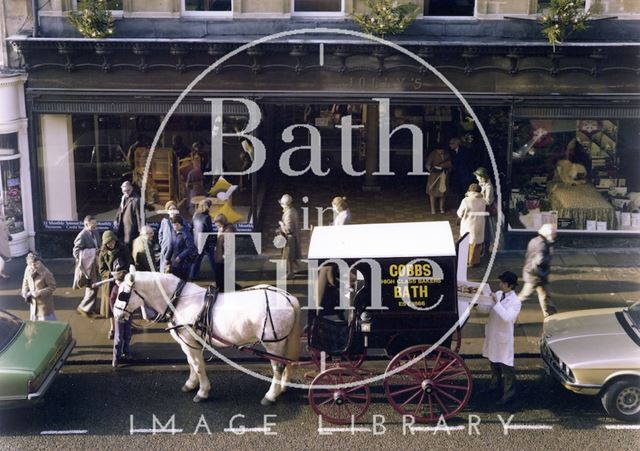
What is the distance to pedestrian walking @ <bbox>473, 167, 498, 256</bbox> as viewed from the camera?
18.0m

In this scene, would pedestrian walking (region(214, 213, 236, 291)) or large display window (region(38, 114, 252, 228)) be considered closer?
pedestrian walking (region(214, 213, 236, 291))

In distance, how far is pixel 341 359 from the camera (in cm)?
1291

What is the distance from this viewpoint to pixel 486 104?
59.6ft

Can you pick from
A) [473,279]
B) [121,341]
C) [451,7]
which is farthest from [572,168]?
[121,341]

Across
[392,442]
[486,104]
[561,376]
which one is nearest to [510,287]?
[561,376]

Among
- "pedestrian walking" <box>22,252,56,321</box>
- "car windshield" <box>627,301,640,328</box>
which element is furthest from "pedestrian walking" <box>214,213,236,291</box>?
"car windshield" <box>627,301,640,328</box>

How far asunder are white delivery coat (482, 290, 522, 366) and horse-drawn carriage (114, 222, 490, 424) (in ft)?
0.81

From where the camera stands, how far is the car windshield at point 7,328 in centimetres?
1282

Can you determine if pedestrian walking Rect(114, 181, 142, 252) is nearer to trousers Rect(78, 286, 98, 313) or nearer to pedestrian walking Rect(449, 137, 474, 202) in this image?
trousers Rect(78, 286, 98, 313)

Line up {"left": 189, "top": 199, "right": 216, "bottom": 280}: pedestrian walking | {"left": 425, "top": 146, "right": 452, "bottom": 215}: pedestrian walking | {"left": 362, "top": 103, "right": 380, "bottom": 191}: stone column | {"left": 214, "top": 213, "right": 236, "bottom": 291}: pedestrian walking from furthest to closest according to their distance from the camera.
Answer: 1. {"left": 362, "top": 103, "right": 380, "bottom": 191}: stone column
2. {"left": 425, "top": 146, "right": 452, "bottom": 215}: pedestrian walking
3. {"left": 189, "top": 199, "right": 216, "bottom": 280}: pedestrian walking
4. {"left": 214, "top": 213, "right": 236, "bottom": 291}: pedestrian walking

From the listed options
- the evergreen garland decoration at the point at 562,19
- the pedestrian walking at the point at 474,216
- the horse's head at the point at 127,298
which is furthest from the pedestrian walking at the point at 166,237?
the evergreen garland decoration at the point at 562,19

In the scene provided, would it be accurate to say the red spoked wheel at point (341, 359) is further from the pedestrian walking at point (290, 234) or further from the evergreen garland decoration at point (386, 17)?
the evergreen garland decoration at point (386, 17)

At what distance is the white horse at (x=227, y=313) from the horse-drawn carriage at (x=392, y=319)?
1.26 feet

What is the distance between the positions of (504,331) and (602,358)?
127cm
